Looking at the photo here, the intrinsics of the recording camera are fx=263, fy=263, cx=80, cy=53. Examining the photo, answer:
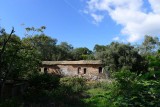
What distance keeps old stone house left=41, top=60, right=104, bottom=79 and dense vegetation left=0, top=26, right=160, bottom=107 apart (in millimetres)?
2871

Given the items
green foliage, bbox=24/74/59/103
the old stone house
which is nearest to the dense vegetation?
green foliage, bbox=24/74/59/103

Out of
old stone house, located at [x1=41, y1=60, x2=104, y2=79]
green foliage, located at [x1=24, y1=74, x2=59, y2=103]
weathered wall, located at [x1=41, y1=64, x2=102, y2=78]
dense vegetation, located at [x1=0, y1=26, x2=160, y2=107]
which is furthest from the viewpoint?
weathered wall, located at [x1=41, y1=64, x2=102, y2=78]

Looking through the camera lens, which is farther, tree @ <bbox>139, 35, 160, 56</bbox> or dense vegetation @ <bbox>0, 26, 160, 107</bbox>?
tree @ <bbox>139, 35, 160, 56</bbox>

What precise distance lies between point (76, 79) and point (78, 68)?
47.7 feet

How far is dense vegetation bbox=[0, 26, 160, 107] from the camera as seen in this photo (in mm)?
3299

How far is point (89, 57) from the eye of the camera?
6016 cm

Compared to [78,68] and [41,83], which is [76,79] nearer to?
[41,83]

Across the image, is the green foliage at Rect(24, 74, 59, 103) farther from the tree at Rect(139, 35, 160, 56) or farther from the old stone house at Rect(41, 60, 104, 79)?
the tree at Rect(139, 35, 160, 56)

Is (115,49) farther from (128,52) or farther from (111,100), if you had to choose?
(111,100)

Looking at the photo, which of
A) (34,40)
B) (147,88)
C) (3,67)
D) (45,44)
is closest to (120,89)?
(147,88)

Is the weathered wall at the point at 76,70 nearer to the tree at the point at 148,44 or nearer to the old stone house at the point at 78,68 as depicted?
the old stone house at the point at 78,68

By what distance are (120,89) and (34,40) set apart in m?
44.5

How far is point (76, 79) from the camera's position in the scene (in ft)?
99.7

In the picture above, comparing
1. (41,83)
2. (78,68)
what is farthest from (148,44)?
(41,83)
